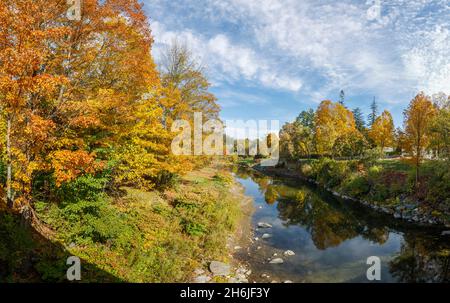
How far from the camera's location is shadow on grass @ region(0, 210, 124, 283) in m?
7.95

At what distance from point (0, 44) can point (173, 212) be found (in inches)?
442

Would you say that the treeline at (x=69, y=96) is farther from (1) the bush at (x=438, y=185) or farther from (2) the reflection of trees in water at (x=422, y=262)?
(1) the bush at (x=438, y=185)

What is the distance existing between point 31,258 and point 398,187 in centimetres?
3015

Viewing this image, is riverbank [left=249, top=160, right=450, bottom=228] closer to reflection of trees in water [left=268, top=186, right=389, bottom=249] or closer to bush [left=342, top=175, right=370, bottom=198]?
bush [left=342, top=175, right=370, bottom=198]

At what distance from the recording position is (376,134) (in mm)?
45438

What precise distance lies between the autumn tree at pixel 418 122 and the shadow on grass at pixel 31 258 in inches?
1091

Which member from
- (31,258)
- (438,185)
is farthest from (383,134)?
(31,258)

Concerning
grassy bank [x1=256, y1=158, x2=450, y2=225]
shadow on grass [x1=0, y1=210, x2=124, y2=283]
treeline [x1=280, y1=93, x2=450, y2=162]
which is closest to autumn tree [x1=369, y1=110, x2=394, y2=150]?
treeline [x1=280, y1=93, x2=450, y2=162]

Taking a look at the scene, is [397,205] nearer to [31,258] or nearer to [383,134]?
[383,134]

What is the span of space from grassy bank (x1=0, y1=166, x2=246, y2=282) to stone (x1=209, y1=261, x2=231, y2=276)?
552mm
